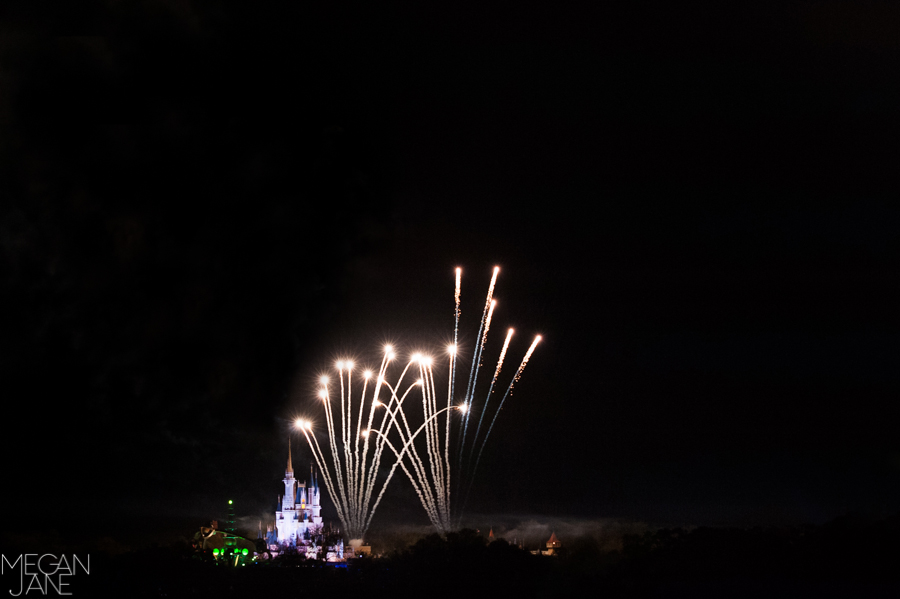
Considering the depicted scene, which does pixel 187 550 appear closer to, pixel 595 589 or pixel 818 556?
pixel 595 589

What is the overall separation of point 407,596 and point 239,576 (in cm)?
2296

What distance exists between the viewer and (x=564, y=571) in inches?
5640

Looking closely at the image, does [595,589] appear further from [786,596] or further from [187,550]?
[187,550]

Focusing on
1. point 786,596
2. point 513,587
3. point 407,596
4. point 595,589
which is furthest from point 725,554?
point 407,596

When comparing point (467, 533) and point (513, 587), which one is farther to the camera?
point (467, 533)

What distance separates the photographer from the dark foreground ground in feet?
444

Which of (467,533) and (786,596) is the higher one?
(467,533)

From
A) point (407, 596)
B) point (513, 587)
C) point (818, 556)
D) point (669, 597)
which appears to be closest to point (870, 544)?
point (818, 556)

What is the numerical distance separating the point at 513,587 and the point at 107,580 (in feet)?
167

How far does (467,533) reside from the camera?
146 m

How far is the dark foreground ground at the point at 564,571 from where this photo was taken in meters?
135

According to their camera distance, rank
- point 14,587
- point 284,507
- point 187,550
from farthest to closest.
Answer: point 284,507
point 187,550
point 14,587

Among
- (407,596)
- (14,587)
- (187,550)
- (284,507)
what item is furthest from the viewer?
(284,507)

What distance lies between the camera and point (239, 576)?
141 metres
